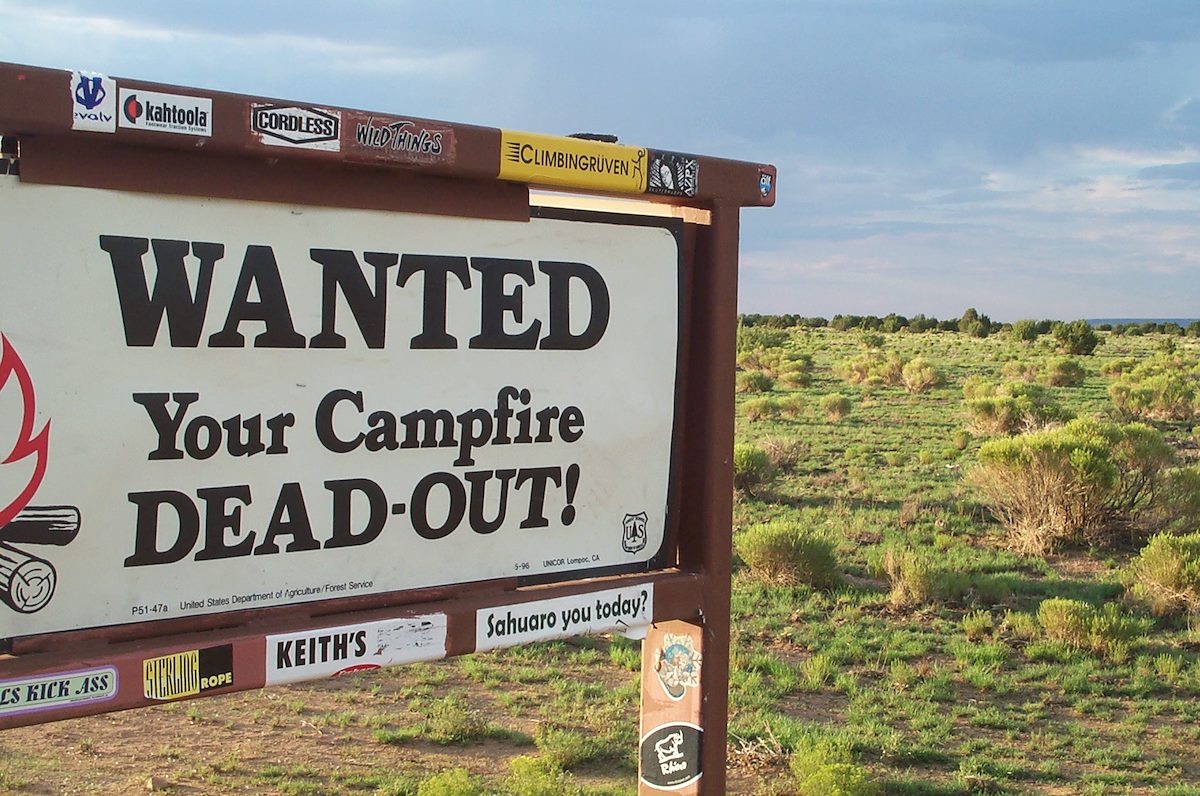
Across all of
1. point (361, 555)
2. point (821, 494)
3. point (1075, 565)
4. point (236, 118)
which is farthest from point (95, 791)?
point (821, 494)

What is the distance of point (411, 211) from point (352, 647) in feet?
3.84

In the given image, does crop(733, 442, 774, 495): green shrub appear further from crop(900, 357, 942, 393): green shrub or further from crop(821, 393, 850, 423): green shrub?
crop(900, 357, 942, 393): green shrub

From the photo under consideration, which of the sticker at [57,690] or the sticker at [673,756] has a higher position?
the sticker at [57,690]

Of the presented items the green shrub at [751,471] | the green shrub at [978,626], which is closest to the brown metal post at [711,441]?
the green shrub at [978,626]

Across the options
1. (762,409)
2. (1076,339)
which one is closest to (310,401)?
(762,409)

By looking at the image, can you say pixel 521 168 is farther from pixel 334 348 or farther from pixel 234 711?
pixel 234 711

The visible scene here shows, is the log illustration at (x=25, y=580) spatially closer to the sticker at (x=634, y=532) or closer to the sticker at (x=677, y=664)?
the sticker at (x=634, y=532)

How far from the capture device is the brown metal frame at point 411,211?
2.48 metres

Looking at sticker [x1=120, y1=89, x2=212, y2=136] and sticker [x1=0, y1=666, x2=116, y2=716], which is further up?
sticker [x1=120, y1=89, x2=212, y2=136]

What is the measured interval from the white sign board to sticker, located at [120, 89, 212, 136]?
19cm

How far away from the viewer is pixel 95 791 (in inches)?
202

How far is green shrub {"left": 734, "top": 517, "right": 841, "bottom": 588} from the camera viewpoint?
1030 centimetres

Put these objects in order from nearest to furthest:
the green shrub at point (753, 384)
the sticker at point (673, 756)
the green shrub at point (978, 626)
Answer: the sticker at point (673, 756) → the green shrub at point (978, 626) → the green shrub at point (753, 384)

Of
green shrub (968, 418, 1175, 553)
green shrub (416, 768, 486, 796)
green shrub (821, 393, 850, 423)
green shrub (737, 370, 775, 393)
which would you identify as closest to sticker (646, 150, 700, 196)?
green shrub (416, 768, 486, 796)
